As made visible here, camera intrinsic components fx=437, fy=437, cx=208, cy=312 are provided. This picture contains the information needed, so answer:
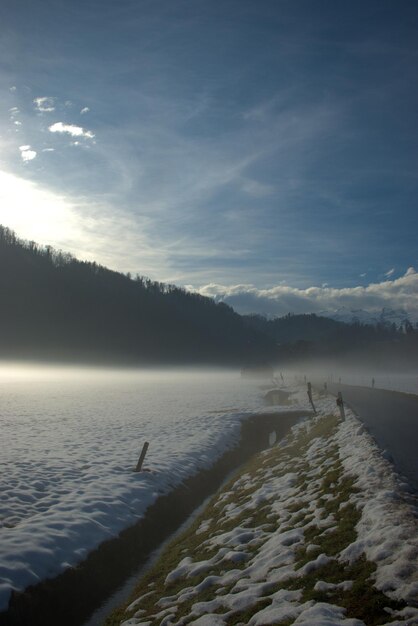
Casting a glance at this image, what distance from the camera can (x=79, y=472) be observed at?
19578mm

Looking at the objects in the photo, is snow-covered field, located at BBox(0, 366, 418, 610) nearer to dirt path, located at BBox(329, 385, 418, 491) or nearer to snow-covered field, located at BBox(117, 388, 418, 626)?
snow-covered field, located at BBox(117, 388, 418, 626)

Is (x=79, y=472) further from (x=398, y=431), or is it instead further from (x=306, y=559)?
(x=398, y=431)

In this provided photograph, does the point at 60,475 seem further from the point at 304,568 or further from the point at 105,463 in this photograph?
the point at 304,568

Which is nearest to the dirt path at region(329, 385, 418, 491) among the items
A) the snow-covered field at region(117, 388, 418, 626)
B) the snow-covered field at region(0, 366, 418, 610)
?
the snow-covered field at region(117, 388, 418, 626)

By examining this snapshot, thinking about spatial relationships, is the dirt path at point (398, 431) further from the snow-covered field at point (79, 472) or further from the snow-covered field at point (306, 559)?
the snow-covered field at point (79, 472)

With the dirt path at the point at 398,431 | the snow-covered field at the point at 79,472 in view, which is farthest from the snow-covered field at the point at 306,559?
the snow-covered field at the point at 79,472

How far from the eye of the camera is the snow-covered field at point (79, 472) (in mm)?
12273

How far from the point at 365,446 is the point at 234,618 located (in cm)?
954

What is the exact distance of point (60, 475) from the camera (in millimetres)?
18812

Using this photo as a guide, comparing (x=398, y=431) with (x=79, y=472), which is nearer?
(x=79, y=472)

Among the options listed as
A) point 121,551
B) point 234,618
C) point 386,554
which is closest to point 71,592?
point 121,551

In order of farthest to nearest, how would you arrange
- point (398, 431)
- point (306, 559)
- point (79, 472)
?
point (398, 431), point (79, 472), point (306, 559)

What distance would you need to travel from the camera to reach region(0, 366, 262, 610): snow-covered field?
12273mm

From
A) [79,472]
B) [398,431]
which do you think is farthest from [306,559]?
[398,431]
